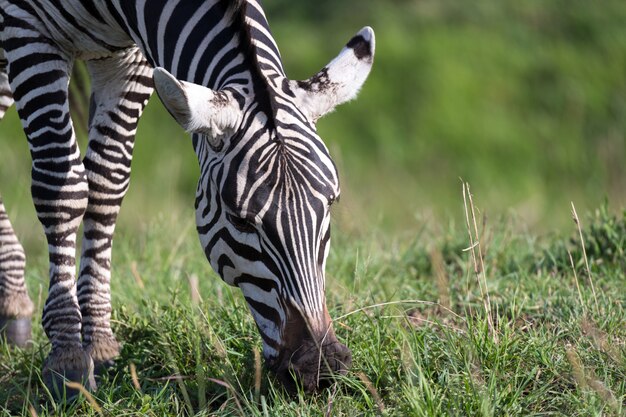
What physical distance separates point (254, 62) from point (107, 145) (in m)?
1.58

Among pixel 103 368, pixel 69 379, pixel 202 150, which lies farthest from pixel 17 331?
pixel 202 150

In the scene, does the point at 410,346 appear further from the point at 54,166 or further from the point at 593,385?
the point at 54,166

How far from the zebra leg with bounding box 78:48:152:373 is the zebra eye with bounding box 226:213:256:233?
1.63 meters

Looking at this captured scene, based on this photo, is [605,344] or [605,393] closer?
[605,393]

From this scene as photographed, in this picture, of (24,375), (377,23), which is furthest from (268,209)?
(377,23)

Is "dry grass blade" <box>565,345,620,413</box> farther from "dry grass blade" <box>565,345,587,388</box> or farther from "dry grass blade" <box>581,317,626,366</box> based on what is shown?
"dry grass blade" <box>581,317,626,366</box>

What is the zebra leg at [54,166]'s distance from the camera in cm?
496

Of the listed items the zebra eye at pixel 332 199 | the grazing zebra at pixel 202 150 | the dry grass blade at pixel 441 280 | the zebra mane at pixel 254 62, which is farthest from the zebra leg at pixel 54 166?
the dry grass blade at pixel 441 280

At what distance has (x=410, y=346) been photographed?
13.8 ft

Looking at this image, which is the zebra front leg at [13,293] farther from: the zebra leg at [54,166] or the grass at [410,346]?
the zebra leg at [54,166]

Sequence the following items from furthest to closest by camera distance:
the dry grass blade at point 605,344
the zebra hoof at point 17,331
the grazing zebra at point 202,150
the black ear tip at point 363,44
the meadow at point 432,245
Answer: the zebra hoof at point 17,331 < the black ear tip at point 363,44 < the meadow at point 432,245 < the dry grass blade at point 605,344 < the grazing zebra at point 202,150

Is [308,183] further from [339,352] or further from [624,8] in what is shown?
[624,8]

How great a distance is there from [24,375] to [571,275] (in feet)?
10.8

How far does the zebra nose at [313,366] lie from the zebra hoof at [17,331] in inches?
100
